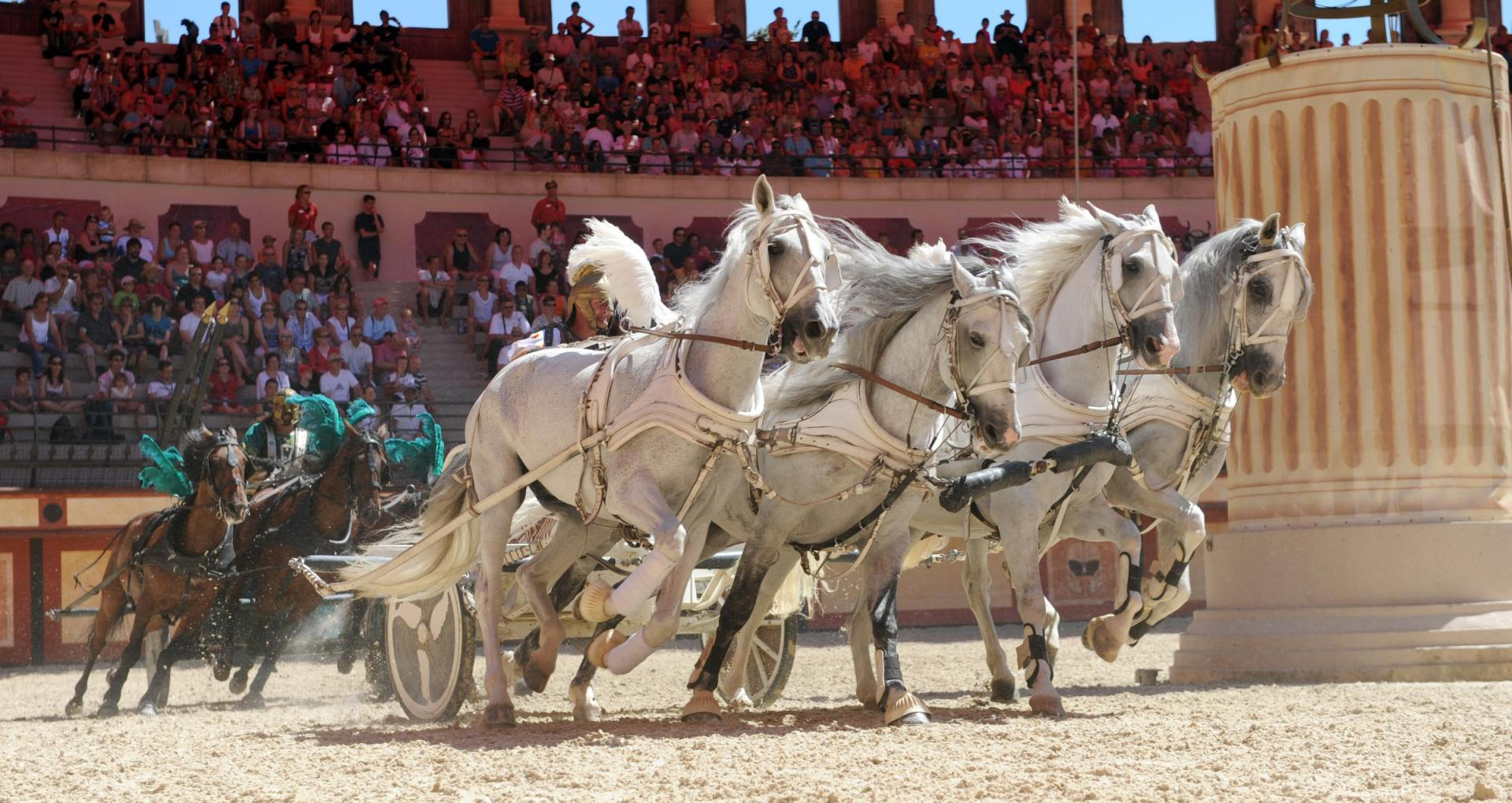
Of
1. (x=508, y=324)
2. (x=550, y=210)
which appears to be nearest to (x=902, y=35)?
(x=550, y=210)

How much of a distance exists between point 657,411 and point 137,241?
43.1 ft

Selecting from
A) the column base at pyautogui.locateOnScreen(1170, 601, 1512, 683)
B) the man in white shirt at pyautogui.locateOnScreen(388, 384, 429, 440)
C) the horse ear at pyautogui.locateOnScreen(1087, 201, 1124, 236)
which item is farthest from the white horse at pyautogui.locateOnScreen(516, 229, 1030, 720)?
the man in white shirt at pyautogui.locateOnScreen(388, 384, 429, 440)

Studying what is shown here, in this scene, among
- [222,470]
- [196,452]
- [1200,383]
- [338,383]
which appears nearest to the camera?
[1200,383]

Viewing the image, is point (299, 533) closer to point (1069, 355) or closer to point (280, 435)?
point (280, 435)

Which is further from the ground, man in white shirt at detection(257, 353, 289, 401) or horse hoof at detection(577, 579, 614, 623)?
man in white shirt at detection(257, 353, 289, 401)

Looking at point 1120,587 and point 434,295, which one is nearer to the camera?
point 1120,587

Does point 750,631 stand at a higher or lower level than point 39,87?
lower

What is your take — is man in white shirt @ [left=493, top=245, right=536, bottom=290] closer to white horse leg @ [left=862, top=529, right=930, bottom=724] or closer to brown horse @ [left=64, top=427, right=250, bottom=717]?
brown horse @ [left=64, top=427, right=250, bottom=717]

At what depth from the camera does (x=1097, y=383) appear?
25.1 ft

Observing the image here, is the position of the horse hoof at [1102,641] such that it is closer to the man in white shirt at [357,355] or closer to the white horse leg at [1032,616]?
the white horse leg at [1032,616]

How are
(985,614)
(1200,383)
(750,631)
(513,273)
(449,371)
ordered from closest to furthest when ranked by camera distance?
1. (750,631)
2. (1200,383)
3. (985,614)
4. (449,371)
5. (513,273)

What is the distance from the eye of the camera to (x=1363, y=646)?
9125mm

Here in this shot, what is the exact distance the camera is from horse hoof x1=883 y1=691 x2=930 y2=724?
6.61 metres

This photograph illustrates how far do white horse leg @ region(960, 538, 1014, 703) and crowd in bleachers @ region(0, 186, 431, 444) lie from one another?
8072mm
